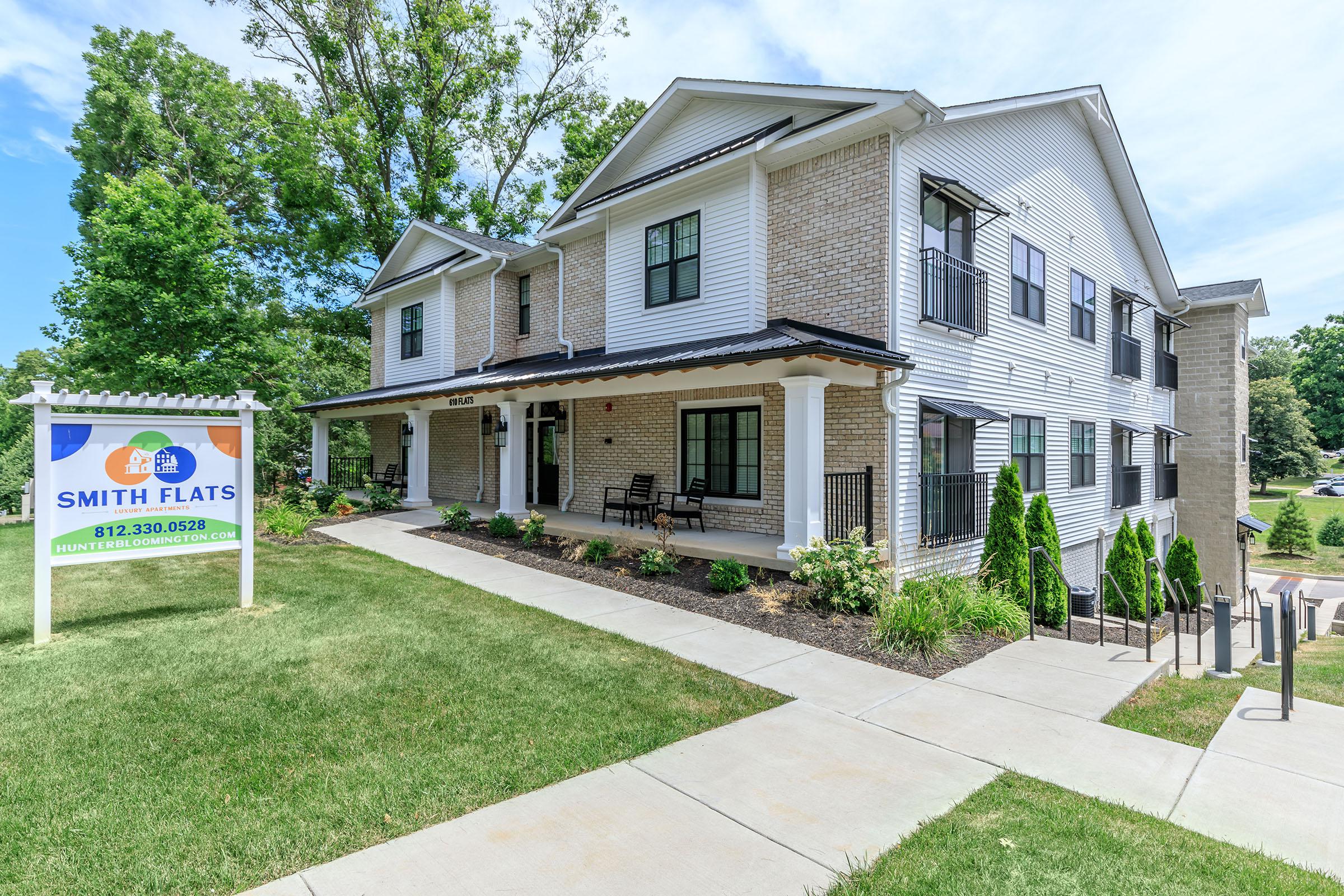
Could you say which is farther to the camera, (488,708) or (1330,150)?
(1330,150)

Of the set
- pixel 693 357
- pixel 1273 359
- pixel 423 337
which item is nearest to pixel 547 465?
pixel 423 337

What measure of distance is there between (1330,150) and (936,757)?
18.0 metres

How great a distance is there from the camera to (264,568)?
9531 mm

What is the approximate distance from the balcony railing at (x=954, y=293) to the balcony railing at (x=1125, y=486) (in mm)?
6957

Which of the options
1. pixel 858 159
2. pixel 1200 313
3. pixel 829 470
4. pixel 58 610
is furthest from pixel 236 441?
pixel 1200 313

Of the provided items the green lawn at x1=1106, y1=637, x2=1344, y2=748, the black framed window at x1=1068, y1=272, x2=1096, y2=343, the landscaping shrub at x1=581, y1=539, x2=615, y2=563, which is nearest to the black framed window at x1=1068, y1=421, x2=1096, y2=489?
the black framed window at x1=1068, y1=272, x2=1096, y2=343

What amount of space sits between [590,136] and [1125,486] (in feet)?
75.5

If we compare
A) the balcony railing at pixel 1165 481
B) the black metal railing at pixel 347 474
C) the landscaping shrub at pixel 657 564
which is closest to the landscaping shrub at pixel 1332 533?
the balcony railing at pixel 1165 481

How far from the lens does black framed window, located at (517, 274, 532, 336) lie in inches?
629

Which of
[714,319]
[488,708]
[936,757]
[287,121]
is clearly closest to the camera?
[936,757]

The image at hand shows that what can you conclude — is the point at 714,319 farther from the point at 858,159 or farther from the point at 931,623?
the point at 931,623

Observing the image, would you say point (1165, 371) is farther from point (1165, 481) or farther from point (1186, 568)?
point (1186, 568)

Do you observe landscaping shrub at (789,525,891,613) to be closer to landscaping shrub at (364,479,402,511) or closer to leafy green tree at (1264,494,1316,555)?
landscaping shrub at (364,479,402,511)

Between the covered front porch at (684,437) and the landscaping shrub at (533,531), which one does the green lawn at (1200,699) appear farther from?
the landscaping shrub at (533,531)
